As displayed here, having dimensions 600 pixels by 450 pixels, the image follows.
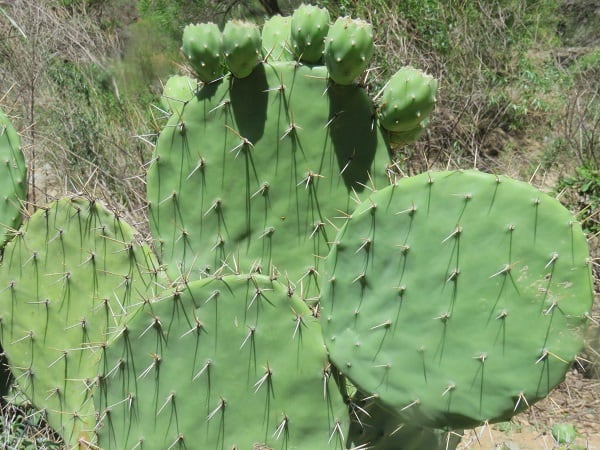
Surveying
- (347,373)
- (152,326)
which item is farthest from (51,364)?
(347,373)

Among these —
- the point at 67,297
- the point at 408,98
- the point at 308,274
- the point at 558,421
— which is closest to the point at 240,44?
the point at 408,98

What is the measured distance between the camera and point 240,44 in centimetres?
140

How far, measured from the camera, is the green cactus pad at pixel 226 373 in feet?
4.68

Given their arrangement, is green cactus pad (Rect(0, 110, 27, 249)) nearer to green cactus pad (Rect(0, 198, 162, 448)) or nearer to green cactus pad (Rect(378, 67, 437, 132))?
green cactus pad (Rect(0, 198, 162, 448))

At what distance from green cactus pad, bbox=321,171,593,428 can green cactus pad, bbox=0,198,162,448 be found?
1.98 ft

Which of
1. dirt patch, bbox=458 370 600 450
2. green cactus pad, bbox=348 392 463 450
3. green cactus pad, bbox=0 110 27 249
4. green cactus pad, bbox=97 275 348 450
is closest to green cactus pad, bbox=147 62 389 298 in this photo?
green cactus pad, bbox=97 275 348 450

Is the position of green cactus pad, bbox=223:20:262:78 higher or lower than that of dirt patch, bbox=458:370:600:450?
higher

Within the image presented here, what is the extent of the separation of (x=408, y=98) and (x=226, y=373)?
0.73 meters

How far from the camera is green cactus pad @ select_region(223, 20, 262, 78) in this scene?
1.40 metres

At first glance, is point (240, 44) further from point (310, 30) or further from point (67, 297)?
point (67, 297)

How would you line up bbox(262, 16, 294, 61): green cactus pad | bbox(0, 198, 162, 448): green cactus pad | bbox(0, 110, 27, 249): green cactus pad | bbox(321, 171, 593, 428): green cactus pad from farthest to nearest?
bbox(0, 110, 27, 249): green cactus pad → bbox(0, 198, 162, 448): green cactus pad → bbox(262, 16, 294, 61): green cactus pad → bbox(321, 171, 593, 428): green cactus pad

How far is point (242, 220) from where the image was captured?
1578 mm

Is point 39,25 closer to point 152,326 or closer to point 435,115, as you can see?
point 435,115

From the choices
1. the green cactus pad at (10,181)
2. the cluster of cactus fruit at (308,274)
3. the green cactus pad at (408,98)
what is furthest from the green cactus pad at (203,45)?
the green cactus pad at (10,181)
